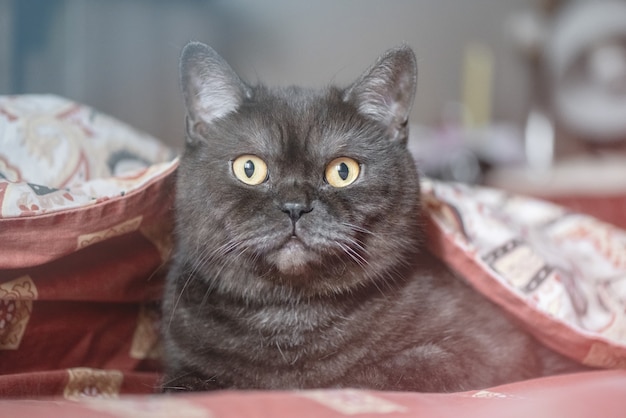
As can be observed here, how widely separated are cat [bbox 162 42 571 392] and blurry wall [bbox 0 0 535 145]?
748mm

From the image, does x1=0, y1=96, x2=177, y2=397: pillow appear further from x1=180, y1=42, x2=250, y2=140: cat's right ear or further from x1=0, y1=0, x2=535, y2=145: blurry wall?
x1=0, y1=0, x2=535, y2=145: blurry wall

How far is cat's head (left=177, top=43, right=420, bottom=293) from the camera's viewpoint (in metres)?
1.09

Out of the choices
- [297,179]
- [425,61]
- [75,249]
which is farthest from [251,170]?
[425,61]

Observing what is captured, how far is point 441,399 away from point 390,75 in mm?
645

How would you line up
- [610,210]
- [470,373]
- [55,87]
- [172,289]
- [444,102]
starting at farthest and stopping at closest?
[444,102] < [55,87] < [610,210] < [172,289] < [470,373]

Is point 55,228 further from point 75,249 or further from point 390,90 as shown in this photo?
point 390,90

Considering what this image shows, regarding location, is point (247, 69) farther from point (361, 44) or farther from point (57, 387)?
point (57, 387)

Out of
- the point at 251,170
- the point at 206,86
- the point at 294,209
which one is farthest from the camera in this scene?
the point at 206,86

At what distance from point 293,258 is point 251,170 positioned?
0.60 feet

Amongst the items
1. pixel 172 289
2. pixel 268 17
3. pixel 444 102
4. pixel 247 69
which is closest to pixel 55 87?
pixel 247 69

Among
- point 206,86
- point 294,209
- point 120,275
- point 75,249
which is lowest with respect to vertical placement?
point 120,275

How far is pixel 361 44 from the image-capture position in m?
3.61

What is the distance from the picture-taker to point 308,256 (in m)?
1.09

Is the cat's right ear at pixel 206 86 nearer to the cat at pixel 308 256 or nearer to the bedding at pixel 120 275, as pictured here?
the cat at pixel 308 256
